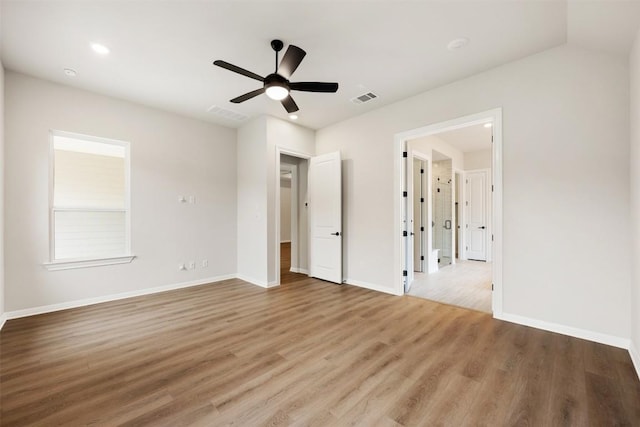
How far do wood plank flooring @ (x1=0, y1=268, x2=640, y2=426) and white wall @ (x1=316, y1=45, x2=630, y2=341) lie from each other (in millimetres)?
410

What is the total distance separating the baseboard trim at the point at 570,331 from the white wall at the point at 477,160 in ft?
17.5

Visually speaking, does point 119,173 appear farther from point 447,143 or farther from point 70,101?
point 447,143

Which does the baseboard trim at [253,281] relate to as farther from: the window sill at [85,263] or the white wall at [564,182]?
the white wall at [564,182]

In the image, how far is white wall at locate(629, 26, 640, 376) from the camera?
219cm

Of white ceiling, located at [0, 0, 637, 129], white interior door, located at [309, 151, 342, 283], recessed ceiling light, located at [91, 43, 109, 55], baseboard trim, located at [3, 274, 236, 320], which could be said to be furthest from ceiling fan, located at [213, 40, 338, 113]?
baseboard trim, located at [3, 274, 236, 320]

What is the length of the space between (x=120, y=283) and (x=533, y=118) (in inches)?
238

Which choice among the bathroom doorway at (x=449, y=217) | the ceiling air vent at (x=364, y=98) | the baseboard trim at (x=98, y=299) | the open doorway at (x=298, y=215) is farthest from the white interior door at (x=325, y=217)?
the baseboard trim at (x=98, y=299)

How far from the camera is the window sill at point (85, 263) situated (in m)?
3.58

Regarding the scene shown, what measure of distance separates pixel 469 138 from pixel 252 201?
16.8ft

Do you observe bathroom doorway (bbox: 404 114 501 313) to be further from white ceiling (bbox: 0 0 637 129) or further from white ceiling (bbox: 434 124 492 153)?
white ceiling (bbox: 0 0 637 129)

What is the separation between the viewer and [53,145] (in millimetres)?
3676

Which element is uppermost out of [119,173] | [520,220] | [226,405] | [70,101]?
[70,101]

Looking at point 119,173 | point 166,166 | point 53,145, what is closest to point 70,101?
point 53,145

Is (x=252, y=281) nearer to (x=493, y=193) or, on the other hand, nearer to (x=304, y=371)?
(x=304, y=371)
